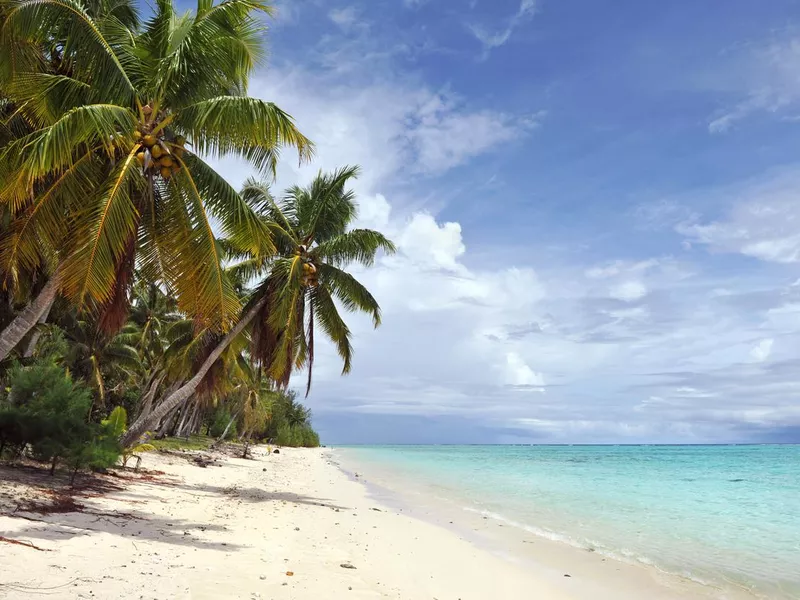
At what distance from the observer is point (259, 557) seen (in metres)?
7.74

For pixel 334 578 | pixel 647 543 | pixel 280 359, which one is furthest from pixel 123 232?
pixel 647 543

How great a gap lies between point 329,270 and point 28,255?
31.5 feet

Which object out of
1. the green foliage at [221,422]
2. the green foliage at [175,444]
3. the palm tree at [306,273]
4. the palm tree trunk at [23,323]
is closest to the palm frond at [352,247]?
the palm tree at [306,273]

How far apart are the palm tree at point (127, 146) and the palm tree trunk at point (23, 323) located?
0.02 meters

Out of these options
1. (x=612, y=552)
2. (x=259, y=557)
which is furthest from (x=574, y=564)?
(x=259, y=557)

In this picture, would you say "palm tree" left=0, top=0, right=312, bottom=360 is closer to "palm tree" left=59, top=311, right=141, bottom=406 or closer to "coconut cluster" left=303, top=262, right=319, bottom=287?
"coconut cluster" left=303, top=262, right=319, bottom=287

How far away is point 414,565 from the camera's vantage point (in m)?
8.57

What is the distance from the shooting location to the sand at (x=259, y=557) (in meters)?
5.81

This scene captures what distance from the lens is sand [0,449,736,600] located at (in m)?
5.81

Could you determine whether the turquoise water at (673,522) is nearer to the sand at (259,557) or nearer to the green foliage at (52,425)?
the sand at (259,557)

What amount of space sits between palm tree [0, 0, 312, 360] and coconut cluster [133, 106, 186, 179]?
0.02 metres

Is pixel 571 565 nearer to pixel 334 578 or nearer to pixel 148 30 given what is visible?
pixel 334 578

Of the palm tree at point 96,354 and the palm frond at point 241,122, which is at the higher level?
the palm frond at point 241,122

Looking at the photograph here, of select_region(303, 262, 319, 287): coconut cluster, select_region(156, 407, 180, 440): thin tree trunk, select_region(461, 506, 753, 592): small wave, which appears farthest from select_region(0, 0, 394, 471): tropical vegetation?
select_region(156, 407, 180, 440): thin tree trunk
